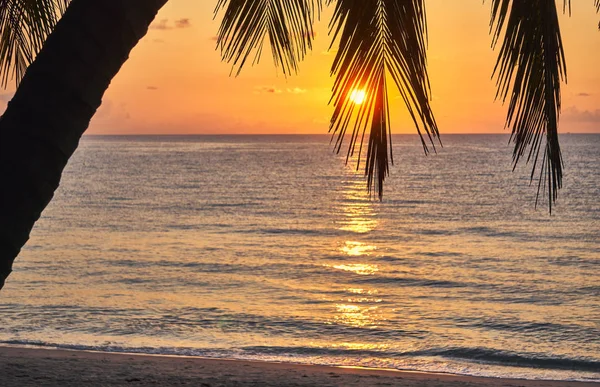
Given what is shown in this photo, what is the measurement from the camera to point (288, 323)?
1384cm

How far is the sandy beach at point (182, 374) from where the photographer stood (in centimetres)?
820

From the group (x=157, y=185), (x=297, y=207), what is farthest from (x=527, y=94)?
(x=157, y=185)

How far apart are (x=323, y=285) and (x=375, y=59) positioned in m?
14.2

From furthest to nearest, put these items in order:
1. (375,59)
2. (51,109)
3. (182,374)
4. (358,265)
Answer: (358,265), (182,374), (375,59), (51,109)

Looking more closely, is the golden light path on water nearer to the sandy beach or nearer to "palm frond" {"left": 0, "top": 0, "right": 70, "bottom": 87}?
the sandy beach

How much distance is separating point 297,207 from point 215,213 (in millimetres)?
4940

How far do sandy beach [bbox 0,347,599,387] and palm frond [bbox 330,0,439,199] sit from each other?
4649mm

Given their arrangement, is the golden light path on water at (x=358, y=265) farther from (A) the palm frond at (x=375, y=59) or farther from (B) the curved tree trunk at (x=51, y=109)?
(B) the curved tree trunk at (x=51, y=109)

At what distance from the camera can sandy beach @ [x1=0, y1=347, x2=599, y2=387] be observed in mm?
8203

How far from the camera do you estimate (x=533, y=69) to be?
431 cm

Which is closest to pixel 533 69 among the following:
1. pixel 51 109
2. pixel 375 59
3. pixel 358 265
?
pixel 375 59

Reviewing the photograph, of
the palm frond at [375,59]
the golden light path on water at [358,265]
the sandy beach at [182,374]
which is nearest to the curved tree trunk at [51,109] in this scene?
the palm frond at [375,59]

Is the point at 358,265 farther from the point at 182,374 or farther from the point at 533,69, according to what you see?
the point at 533,69

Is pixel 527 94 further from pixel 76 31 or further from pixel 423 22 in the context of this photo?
pixel 76 31
